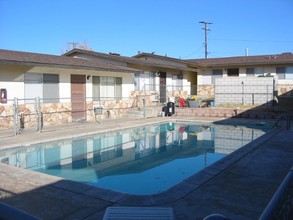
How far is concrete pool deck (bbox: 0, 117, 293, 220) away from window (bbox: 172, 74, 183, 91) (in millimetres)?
18635

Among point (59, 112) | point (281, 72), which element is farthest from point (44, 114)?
point (281, 72)

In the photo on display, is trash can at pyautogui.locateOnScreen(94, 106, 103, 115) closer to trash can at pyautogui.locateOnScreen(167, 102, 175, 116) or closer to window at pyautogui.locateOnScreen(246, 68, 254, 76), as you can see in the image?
trash can at pyautogui.locateOnScreen(167, 102, 175, 116)

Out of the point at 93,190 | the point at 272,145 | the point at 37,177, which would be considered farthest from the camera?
the point at 272,145

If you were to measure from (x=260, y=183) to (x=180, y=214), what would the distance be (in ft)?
7.28

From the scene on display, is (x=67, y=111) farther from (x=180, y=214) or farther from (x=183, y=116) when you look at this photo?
(x=180, y=214)

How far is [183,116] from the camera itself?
21.3 metres

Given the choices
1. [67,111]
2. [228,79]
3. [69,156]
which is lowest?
[69,156]

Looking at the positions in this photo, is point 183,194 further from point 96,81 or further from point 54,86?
point 96,81

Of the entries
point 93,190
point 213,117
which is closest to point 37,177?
point 93,190

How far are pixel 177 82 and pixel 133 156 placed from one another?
17037 millimetres

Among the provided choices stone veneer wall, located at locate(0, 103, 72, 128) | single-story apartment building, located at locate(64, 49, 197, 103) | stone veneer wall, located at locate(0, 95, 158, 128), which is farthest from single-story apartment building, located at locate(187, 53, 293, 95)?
stone veneer wall, located at locate(0, 103, 72, 128)

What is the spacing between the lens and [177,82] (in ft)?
A: 88.9

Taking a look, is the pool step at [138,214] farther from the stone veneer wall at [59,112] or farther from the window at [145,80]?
the window at [145,80]

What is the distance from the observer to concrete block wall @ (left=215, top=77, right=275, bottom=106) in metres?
20.9
